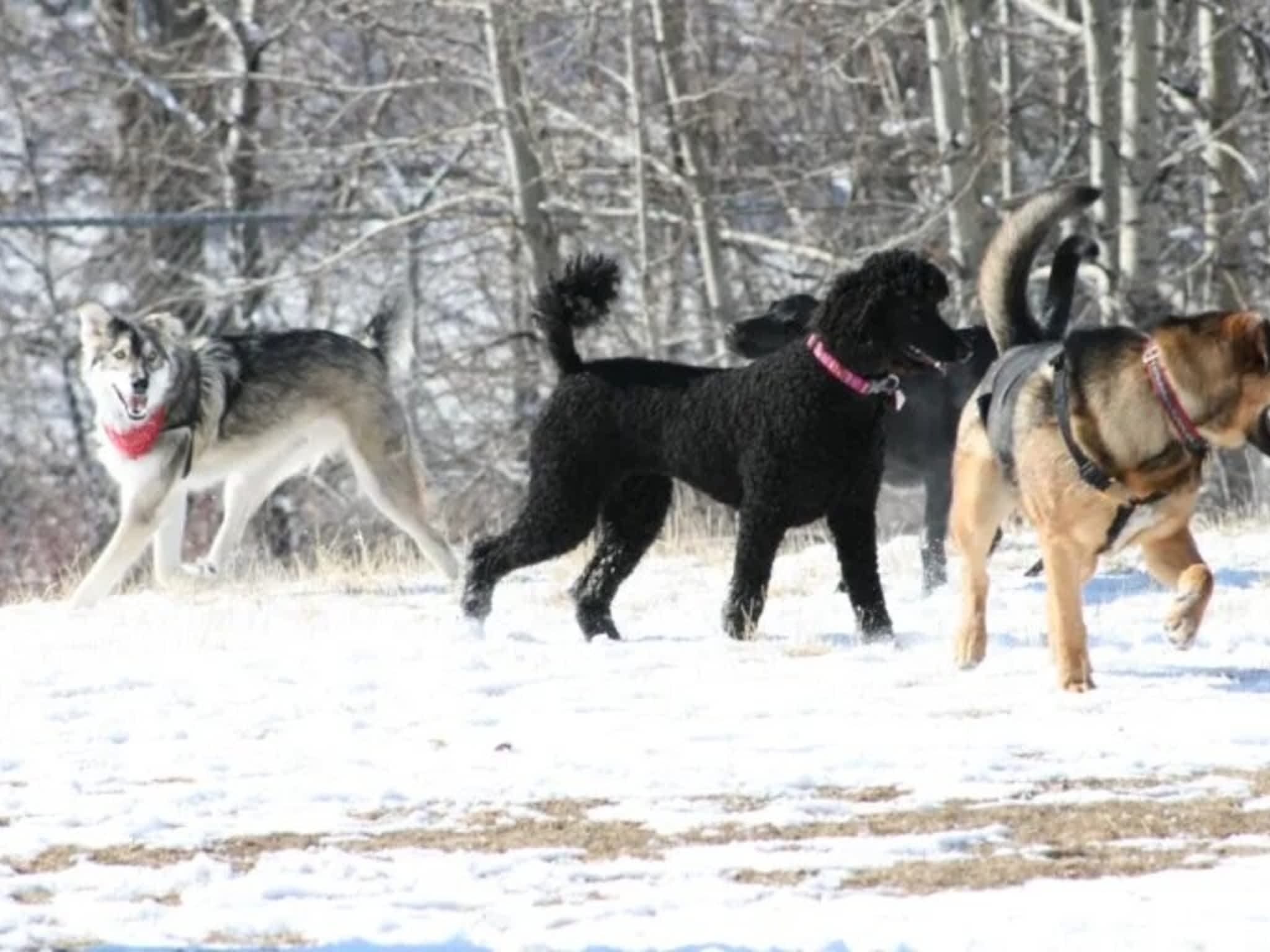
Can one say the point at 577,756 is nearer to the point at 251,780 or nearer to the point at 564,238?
the point at 251,780

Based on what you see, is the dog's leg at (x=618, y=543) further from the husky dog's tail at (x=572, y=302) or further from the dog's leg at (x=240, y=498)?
the dog's leg at (x=240, y=498)

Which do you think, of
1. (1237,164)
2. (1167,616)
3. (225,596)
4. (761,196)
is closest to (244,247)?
(761,196)

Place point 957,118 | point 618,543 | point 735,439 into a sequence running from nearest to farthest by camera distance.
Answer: point 735,439 → point 618,543 → point 957,118

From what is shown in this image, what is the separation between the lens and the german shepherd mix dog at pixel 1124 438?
7.35m

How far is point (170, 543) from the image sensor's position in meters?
12.4

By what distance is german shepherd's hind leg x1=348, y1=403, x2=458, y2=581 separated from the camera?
40.9ft

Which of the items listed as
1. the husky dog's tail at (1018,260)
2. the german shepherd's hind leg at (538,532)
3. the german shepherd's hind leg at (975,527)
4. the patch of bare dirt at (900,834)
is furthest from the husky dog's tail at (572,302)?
the patch of bare dirt at (900,834)

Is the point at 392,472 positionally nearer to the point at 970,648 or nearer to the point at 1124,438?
the point at 970,648

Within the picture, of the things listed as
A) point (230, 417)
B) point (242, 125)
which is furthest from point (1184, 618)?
point (242, 125)

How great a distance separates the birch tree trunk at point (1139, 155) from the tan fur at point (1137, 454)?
787 centimetres

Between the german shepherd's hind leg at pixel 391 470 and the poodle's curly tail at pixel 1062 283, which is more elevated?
the poodle's curly tail at pixel 1062 283

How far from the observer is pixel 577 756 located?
22.2ft

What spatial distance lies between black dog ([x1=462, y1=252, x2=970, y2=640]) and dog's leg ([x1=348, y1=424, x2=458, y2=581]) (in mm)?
2882

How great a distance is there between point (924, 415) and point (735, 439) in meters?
2.43
